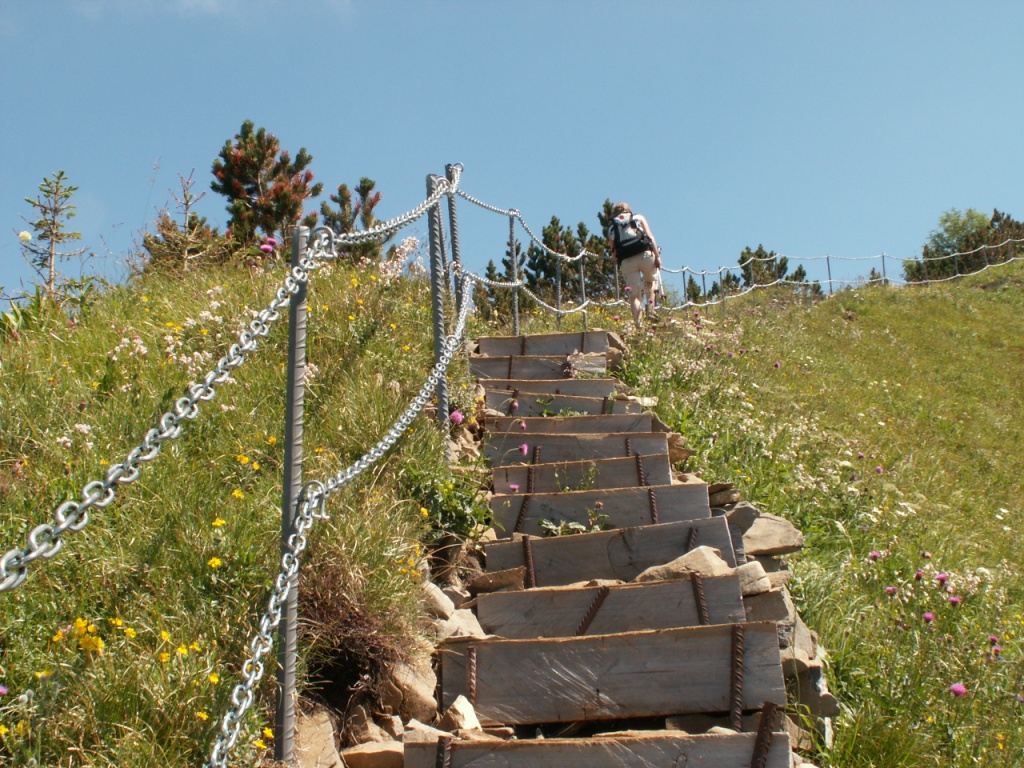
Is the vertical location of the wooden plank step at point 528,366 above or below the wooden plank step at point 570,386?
above

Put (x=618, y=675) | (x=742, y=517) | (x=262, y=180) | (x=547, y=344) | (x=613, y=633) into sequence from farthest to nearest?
(x=262, y=180)
(x=547, y=344)
(x=742, y=517)
(x=613, y=633)
(x=618, y=675)

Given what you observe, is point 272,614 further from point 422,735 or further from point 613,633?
point 613,633

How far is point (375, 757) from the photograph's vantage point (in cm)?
367

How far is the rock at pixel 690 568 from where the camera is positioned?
4742mm

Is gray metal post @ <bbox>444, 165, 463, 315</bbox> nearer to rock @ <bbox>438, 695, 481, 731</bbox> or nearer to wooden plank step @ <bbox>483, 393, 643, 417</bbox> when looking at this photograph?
wooden plank step @ <bbox>483, 393, 643, 417</bbox>

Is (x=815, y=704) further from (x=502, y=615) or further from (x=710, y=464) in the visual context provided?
(x=710, y=464)

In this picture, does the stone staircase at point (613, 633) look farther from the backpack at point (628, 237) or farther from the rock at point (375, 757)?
the backpack at point (628, 237)

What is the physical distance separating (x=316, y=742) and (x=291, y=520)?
92 centimetres

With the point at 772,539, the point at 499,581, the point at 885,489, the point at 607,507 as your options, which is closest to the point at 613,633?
the point at 499,581

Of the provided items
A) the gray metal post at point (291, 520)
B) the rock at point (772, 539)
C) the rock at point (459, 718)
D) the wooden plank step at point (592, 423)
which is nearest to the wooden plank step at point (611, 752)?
the rock at point (459, 718)

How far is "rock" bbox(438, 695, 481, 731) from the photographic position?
3.86 meters

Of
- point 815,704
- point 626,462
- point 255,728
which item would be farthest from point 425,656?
point 626,462

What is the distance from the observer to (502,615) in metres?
4.80

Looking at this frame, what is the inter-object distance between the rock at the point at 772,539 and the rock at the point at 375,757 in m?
2.66
